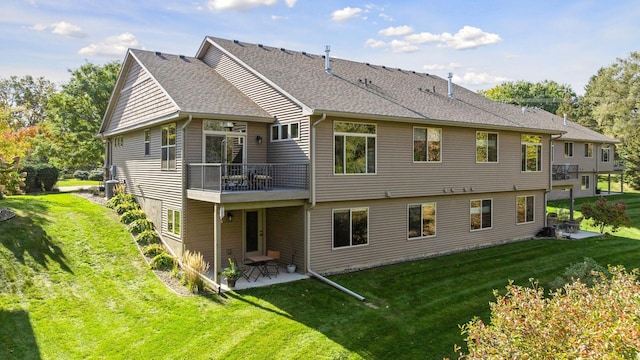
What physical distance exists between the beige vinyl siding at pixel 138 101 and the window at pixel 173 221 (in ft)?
10.9

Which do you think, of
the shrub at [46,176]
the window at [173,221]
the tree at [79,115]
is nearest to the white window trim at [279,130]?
the window at [173,221]

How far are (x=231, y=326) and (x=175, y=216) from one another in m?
5.50

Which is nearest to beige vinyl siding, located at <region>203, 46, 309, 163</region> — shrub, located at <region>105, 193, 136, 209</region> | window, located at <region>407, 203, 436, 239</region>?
window, located at <region>407, 203, 436, 239</region>

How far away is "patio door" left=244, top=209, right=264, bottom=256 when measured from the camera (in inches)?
562

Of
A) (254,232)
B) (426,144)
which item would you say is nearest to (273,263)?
(254,232)

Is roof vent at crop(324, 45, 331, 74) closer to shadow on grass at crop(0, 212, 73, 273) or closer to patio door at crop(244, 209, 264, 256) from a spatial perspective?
patio door at crop(244, 209, 264, 256)

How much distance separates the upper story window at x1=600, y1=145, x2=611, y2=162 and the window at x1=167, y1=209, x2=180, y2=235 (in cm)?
3871

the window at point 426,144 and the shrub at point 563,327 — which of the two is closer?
the shrub at point 563,327

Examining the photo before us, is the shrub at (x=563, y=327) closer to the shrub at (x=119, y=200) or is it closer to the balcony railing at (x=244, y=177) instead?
the balcony railing at (x=244, y=177)

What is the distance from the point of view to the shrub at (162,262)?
41.8ft

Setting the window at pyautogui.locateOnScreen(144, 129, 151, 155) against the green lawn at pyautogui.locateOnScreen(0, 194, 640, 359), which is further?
the window at pyautogui.locateOnScreen(144, 129, 151, 155)

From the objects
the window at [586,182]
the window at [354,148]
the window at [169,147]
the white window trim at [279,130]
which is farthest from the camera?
the window at [586,182]

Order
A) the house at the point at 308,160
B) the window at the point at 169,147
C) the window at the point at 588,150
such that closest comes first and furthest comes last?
the house at the point at 308,160
the window at the point at 169,147
the window at the point at 588,150

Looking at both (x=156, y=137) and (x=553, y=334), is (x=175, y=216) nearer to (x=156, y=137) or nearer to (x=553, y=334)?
(x=156, y=137)
